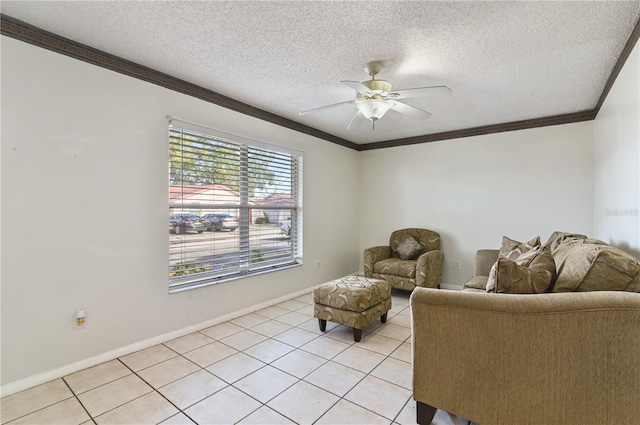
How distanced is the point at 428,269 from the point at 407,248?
2.10 feet

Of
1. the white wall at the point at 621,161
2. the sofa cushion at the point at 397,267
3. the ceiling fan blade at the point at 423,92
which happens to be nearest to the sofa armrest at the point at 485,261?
the sofa cushion at the point at 397,267

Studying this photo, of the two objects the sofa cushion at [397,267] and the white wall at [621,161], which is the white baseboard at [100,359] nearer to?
the sofa cushion at [397,267]

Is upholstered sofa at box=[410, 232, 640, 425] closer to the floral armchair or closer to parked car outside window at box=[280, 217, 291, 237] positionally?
the floral armchair

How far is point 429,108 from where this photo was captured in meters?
3.50

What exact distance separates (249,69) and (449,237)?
363 cm

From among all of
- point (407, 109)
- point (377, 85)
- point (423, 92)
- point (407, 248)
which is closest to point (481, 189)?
point (407, 248)

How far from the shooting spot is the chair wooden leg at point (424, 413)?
66.1 inches

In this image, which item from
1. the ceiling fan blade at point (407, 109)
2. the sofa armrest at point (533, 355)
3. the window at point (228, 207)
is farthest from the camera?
the window at point (228, 207)

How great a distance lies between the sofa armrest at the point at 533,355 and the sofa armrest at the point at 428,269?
2370 millimetres

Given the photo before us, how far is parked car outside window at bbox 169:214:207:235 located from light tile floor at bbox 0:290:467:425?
1.03m

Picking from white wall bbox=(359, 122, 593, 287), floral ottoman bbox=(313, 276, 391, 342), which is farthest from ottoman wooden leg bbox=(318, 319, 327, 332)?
white wall bbox=(359, 122, 593, 287)

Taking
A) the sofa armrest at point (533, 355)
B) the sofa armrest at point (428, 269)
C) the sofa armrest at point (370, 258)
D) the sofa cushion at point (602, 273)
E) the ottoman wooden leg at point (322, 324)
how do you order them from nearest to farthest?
1. the sofa armrest at point (533, 355)
2. the sofa cushion at point (602, 273)
3. the ottoman wooden leg at point (322, 324)
4. the sofa armrest at point (428, 269)
5. the sofa armrest at point (370, 258)

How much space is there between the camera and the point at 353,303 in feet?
9.03

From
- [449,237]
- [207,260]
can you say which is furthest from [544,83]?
[207,260]
